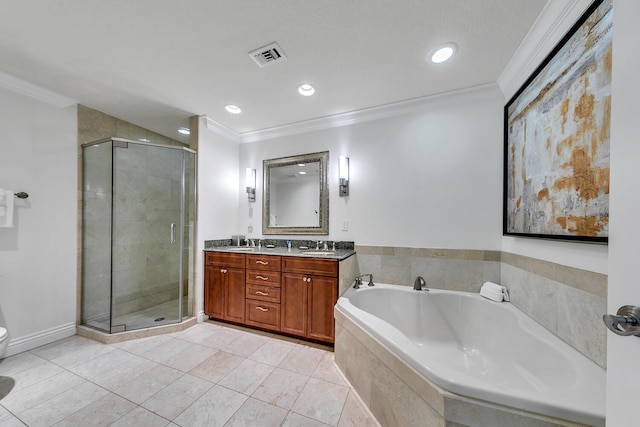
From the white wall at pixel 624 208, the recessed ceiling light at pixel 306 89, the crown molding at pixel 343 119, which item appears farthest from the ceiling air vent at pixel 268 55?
the white wall at pixel 624 208

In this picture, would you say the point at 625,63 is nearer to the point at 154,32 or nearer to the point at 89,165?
the point at 154,32

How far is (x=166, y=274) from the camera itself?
9.28 feet

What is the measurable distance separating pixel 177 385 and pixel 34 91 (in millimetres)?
2928

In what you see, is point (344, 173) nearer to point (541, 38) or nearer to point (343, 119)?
point (343, 119)

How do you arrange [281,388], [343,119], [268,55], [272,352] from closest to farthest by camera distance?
[281,388] < [268,55] < [272,352] < [343,119]

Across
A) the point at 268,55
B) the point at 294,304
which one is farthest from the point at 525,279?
the point at 268,55

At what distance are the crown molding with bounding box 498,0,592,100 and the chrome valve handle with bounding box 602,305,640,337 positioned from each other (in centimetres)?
150

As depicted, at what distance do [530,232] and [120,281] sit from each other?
3946 mm

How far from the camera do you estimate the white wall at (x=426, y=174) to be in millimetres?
2057

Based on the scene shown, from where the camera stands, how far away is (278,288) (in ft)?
7.48

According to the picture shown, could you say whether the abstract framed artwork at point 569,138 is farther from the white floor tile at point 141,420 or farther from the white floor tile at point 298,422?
the white floor tile at point 141,420

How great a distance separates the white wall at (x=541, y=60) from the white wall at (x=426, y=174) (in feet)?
1.03

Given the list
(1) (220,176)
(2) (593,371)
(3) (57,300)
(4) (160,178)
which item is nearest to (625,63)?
(2) (593,371)

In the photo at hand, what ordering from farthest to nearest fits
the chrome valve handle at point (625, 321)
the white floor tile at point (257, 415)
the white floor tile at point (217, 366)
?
1. the white floor tile at point (217, 366)
2. the white floor tile at point (257, 415)
3. the chrome valve handle at point (625, 321)
